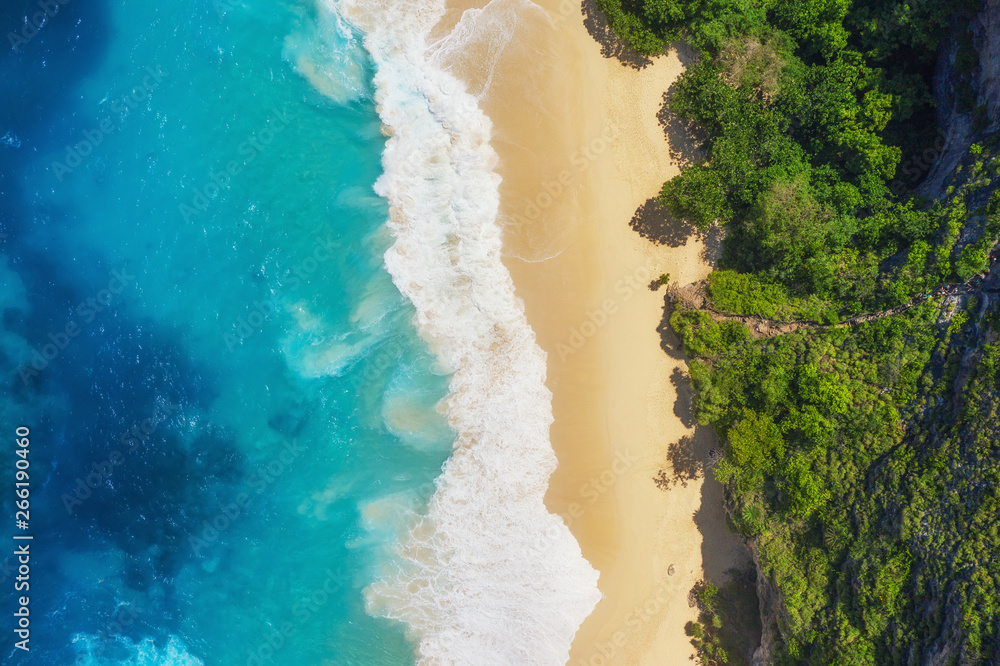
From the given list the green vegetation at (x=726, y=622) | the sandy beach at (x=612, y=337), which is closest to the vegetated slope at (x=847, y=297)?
the green vegetation at (x=726, y=622)

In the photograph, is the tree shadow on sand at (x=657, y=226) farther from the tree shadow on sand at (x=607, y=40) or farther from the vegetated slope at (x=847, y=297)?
the tree shadow on sand at (x=607, y=40)

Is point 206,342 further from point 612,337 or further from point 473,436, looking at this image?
point 612,337

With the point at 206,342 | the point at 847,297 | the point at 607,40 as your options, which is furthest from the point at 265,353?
the point at 847,297

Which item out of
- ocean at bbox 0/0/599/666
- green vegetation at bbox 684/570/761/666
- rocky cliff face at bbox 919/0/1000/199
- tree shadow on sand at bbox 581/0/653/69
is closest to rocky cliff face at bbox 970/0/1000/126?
rocky cliff face at bbox 919/0/1000/199

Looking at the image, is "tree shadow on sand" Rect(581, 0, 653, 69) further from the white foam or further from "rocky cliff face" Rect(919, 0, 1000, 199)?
"rocky cliff face" Rect(919, 0, 1000, 199)

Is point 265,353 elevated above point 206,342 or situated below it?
below

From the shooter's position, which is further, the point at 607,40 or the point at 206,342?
the point at 206,342

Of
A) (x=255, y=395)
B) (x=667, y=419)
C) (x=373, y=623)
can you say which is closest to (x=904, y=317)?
(x=667, y=419)
